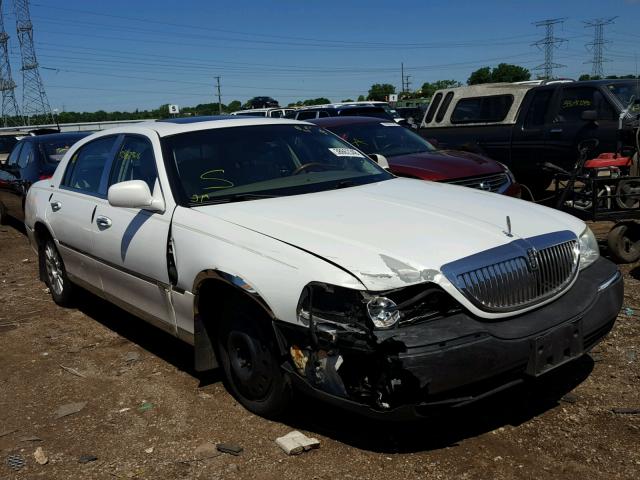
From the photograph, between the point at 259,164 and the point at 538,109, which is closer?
the point at 259,164

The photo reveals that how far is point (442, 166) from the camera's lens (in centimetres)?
790

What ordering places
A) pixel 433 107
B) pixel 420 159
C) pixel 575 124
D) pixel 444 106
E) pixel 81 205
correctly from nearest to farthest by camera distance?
pixel 81 205 < pixel 420 159 < pixel 575 124 < pixel 444 106 < pixel 433 107

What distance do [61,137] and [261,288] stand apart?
26.5 feet

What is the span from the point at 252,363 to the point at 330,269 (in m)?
0.91

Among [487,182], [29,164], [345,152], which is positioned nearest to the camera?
[345,152]

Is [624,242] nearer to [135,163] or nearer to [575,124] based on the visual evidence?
[575,124]

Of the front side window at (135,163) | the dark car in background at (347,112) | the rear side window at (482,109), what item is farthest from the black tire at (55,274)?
the dark car in background at (347,112)

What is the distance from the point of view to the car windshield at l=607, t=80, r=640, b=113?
9.44 m

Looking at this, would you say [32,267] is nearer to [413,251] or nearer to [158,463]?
[158,463]

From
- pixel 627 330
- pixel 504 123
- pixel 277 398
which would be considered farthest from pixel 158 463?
pixel 504 123

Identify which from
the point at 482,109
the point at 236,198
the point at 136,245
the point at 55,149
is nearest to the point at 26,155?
the point at 55,149

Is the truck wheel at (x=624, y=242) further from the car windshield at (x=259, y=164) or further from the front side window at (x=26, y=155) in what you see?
the front side window at (x=26, y=155)

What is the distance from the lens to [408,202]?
13.3 ft

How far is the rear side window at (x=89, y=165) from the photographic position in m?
5.25
